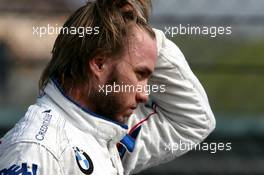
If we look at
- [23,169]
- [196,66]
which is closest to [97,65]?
[23,169]

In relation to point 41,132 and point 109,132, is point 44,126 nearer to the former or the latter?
point 41,132

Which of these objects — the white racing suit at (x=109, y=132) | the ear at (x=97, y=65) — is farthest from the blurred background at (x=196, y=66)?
the ear at (x=97, y=65)

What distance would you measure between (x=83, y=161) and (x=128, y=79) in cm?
31

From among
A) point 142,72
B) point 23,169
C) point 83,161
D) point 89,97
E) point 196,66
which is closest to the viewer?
point 23,169

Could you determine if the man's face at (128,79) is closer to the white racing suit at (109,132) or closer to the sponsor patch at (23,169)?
the white racing suit at (109,132)

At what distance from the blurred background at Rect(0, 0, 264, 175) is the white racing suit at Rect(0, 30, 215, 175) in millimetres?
1699

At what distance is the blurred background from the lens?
5.32m

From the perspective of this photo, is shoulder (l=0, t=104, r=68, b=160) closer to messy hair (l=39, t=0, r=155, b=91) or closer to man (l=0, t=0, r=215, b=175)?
man (l=0, t=0, r=215, b=175)

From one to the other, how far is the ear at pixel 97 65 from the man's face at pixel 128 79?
1.0 inches

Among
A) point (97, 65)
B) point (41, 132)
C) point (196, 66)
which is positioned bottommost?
point (196, 66)

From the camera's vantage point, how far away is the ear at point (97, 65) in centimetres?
295

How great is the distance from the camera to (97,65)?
296 cm

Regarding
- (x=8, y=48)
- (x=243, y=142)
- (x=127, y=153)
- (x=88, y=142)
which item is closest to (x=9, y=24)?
(x=8, y=48)

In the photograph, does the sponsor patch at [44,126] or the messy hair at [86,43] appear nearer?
the sponsor patch at [44,126]
